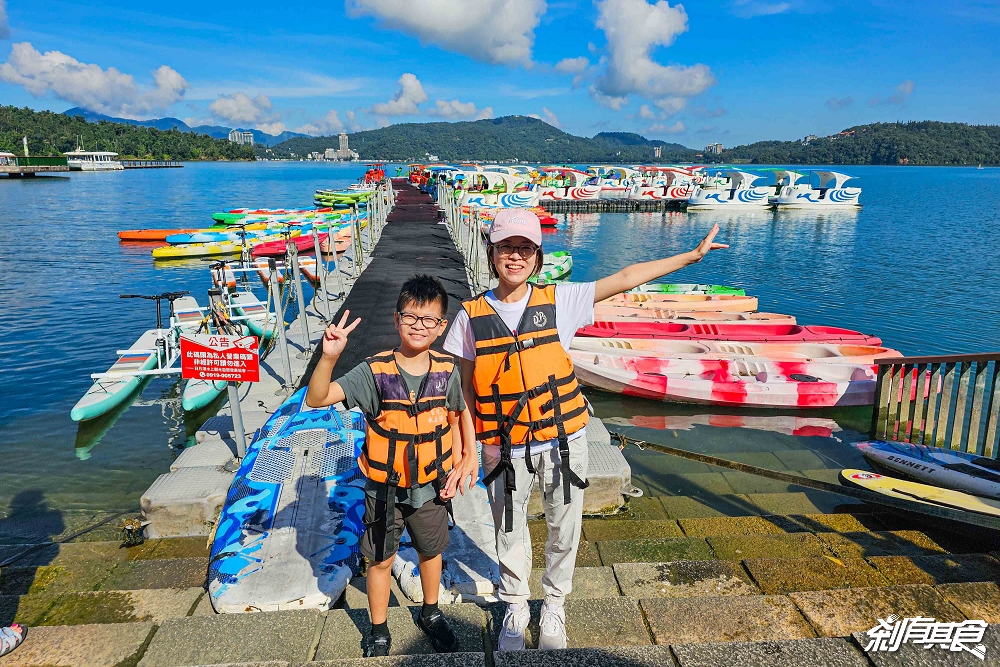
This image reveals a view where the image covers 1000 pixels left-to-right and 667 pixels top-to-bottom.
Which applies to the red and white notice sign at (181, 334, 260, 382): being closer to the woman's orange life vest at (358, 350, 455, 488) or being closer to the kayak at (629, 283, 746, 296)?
the woman's orange life vest at (358, 350, 455, 488)

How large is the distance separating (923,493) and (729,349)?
310 inches

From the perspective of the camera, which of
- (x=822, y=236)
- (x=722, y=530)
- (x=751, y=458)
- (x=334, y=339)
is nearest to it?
(x=334, y=339)

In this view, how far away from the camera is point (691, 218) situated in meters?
65.1

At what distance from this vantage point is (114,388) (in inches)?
482

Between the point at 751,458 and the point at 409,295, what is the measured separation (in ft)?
27.8

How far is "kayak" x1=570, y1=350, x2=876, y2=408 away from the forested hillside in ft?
562

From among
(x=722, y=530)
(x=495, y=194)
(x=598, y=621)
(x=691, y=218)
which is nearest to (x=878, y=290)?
(x=722, y=530)

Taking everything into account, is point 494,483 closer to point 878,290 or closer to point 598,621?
point 598,621

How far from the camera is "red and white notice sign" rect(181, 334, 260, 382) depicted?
5660 mm

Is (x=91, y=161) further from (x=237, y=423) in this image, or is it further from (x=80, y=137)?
(x=237, y=423)

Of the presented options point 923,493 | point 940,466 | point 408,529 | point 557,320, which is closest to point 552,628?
point 408,529

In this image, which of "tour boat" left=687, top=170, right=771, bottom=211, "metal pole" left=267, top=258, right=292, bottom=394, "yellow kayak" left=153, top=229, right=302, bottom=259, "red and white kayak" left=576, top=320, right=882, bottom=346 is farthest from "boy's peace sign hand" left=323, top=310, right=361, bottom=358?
"tour boat" left=687, top=170, right=771, bottom=211

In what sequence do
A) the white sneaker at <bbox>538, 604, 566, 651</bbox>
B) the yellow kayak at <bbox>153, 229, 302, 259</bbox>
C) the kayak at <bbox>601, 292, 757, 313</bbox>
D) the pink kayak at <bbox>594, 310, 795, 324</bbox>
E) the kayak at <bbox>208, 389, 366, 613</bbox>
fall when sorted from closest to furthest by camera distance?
the white sneaker at <bbox>538, 604, 566, 651</bbox> < the kayak at <bbox>208, 389, 366, 613</bbox> < the pink kayak at <bbox>594, 310, 795, 324</bbox> < the kayak at <bbox>601, 292, 757, 313</bbox> < the yellow kayak at <bbox>153, 229, 302, 259</bbox>

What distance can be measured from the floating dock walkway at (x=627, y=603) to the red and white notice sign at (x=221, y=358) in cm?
165
